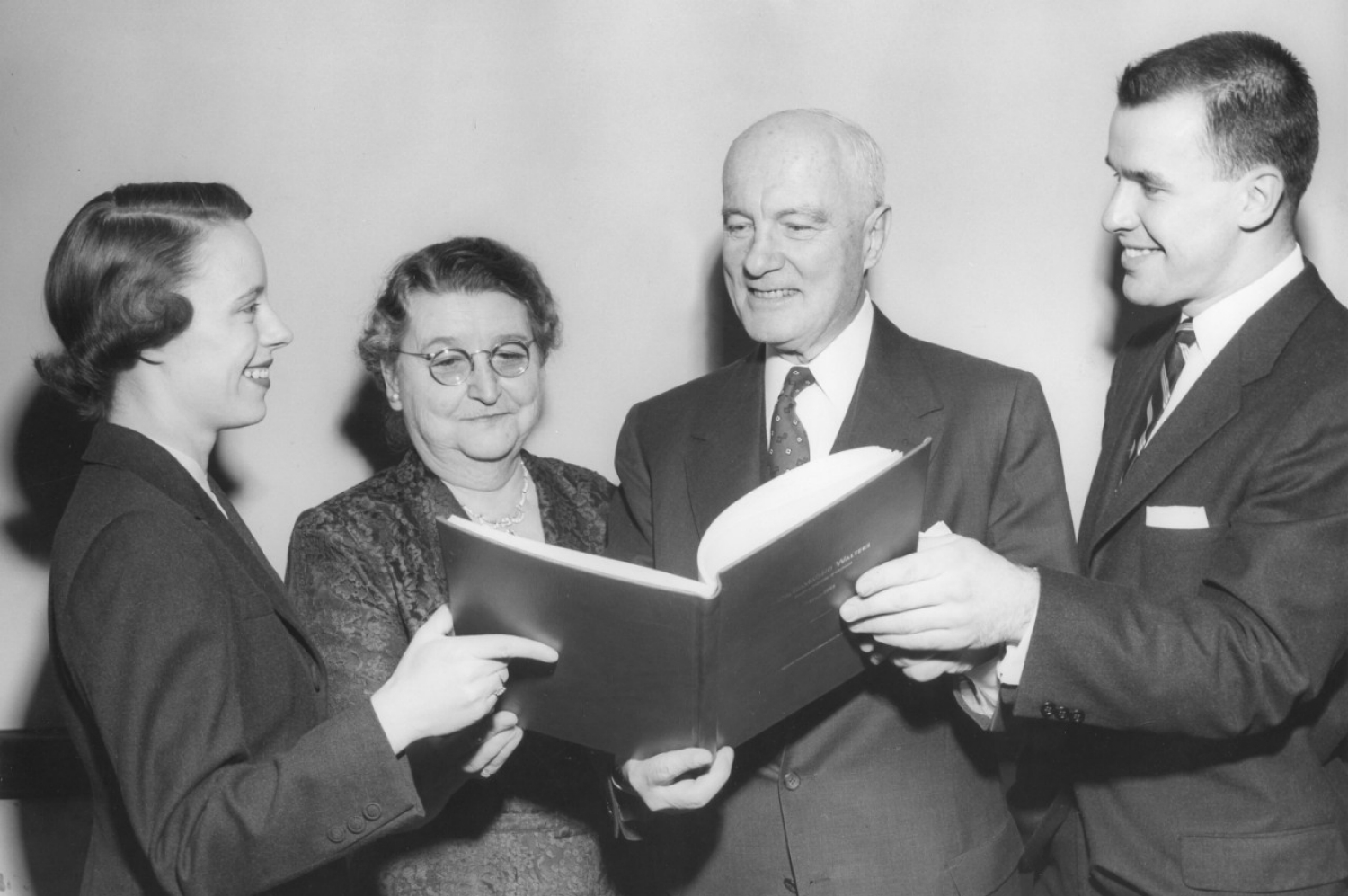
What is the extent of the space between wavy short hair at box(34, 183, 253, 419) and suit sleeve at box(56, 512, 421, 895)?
32 cm

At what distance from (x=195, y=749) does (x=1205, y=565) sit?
1.52 meters

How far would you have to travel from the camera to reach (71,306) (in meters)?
1.88

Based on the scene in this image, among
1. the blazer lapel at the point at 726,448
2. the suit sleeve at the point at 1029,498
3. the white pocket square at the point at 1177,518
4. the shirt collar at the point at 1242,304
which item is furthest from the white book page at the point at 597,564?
the shirt collar at the point at 1242,304

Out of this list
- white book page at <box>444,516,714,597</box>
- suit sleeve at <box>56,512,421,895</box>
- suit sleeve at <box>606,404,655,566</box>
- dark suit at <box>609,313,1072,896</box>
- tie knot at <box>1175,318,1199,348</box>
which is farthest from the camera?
suit sleeve at <box>606,404,655,566</box>

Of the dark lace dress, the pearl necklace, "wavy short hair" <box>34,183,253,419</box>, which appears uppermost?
"wavy short hair" <box>34,183,253,419</box>

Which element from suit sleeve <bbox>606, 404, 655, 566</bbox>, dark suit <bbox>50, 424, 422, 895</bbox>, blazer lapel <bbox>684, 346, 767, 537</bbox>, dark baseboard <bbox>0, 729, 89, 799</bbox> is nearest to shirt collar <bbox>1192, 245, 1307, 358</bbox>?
blazer lapel <bbox>684, 346, 767, 537</bbox>

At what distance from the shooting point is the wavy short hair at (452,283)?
246 centimetres

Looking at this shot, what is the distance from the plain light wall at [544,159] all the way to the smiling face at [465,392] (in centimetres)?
73

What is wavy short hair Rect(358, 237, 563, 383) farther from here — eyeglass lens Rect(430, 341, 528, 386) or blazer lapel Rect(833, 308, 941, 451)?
blazer lapel Rect(833, 308, 941, 451)

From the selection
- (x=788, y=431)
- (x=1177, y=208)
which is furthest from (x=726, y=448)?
(x=1177, y=208)

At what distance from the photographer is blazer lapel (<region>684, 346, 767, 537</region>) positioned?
87.7 inches

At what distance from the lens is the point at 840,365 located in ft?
7.42

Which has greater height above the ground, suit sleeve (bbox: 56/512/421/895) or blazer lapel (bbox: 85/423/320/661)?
blazer lapel (bbox: 85/423/320/661)

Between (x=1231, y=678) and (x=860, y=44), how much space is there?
185 cm
